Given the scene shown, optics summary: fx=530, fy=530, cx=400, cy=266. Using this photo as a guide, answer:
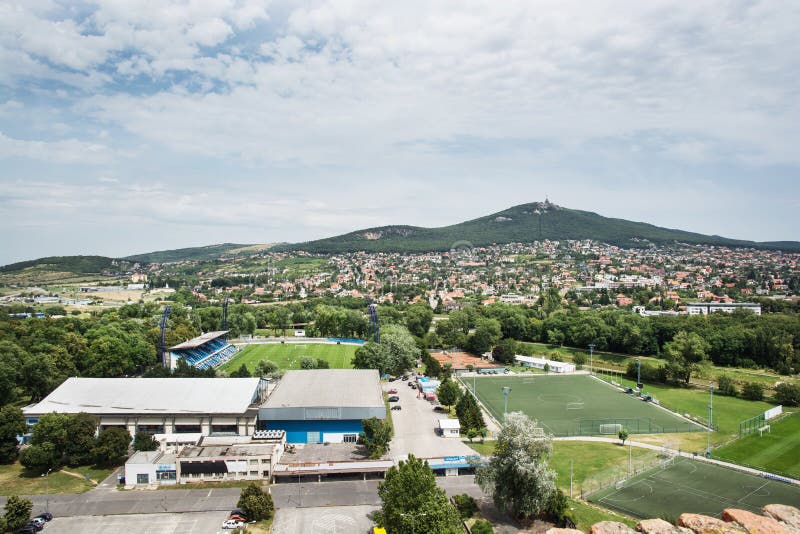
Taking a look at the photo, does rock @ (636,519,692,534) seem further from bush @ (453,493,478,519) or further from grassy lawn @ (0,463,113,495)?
grassy lawn @ (0,463,113,495)

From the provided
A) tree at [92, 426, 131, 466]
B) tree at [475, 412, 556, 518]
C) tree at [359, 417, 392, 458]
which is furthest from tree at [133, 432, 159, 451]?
tree at [475, 412, 556, 518]

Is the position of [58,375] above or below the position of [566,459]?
above

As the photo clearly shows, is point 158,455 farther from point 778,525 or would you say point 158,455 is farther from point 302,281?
point 302,281

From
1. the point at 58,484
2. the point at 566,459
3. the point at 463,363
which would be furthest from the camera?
the point at 463,363

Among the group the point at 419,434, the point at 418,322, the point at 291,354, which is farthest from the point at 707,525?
the point at 418,322

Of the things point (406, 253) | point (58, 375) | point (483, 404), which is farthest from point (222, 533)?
point (406, 253)

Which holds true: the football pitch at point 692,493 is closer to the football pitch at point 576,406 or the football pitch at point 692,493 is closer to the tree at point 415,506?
the football pitch at point 576,406

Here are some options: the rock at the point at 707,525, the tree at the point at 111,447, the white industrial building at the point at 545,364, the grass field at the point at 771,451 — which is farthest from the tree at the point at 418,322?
the rock at the point at 707,525
